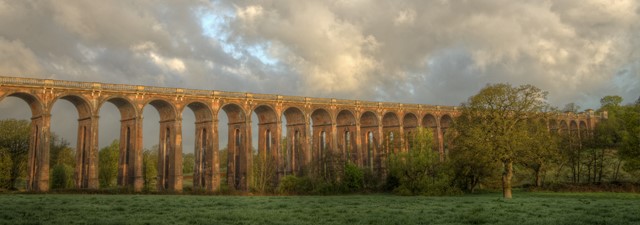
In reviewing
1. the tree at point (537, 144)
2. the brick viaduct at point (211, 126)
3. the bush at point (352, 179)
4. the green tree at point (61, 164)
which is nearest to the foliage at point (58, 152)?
the green tree at point (61, 164)

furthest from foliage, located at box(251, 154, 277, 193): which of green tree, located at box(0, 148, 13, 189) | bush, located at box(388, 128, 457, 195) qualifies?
green tree, located at box(0, 148, 13, 189)

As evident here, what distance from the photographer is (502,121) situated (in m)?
41.6

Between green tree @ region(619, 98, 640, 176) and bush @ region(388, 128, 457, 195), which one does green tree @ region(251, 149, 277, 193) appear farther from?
green tree @ region(619, 98, 640, 176)

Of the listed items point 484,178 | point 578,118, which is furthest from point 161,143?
point 578,118

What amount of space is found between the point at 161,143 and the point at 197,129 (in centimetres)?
494

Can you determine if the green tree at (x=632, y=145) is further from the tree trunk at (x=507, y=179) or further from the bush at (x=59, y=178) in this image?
the bush at (x=59, y=178)

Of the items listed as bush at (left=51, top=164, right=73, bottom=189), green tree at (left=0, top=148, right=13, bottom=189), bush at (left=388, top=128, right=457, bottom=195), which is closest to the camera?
bush at (left=388, top=128, right=457, bottom=195)

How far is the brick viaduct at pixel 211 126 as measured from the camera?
160ft

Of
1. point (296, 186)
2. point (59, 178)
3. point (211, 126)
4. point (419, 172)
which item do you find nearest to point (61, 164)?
point (59, 178)

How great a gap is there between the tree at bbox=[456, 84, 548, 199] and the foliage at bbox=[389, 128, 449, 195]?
5347 mm

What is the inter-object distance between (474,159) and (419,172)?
728 cm

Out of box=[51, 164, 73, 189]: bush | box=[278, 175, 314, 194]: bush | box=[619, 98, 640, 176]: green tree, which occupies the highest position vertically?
box=[619, 98, 640, 176]: green tree

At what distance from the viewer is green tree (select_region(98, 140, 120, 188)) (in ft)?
222

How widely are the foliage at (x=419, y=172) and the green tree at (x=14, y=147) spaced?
4078 cm
